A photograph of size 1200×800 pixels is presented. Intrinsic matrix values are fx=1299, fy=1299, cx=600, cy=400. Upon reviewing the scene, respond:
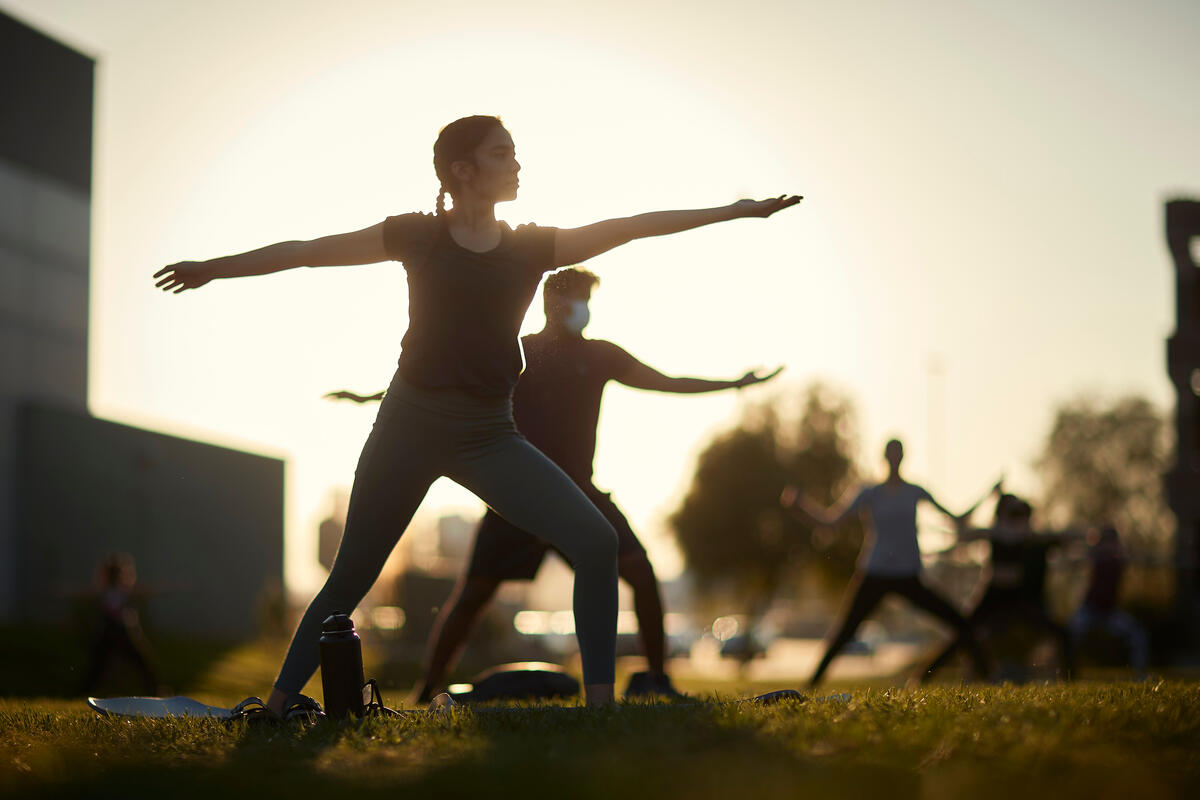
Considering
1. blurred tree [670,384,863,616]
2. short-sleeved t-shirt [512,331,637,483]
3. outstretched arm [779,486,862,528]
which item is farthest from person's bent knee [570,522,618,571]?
blurred tree [670,384,863,616]

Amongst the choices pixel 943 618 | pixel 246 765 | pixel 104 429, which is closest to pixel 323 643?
pixel 246 765

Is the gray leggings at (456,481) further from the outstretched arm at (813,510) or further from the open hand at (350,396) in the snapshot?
the outstretched arm at (813,510)

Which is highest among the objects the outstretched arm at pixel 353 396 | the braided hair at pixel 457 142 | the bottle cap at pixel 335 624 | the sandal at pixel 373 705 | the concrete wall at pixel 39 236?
the concrete wall at pixel 39 236

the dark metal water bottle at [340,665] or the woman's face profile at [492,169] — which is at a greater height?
the woman's face profile at [492,169]

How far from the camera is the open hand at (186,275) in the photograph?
4.92m

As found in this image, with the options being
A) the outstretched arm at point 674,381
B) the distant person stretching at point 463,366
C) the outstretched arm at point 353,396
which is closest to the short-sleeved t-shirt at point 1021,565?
the outstretched arm at point 674,381

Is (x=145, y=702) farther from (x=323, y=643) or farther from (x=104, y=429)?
(x=104, y=429)

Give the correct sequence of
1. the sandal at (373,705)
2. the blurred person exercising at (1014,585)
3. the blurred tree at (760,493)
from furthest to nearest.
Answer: the blurred tree at (760,493)
the blurred person exercising at (1014,585)
the sandal at (373,705)

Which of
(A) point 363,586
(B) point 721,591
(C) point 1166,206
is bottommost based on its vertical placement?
(B) point 721,591

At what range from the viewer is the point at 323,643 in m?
5.00

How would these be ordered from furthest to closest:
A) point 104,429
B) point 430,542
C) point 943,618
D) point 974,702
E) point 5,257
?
1. point 430,542
2. point 104,429
3. point 5,257
4. point 943,618
5. point 974,702

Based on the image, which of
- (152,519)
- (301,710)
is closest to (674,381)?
(301,710)

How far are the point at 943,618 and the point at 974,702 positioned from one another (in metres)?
5.23

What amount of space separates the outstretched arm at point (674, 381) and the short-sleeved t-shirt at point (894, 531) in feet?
11.3
